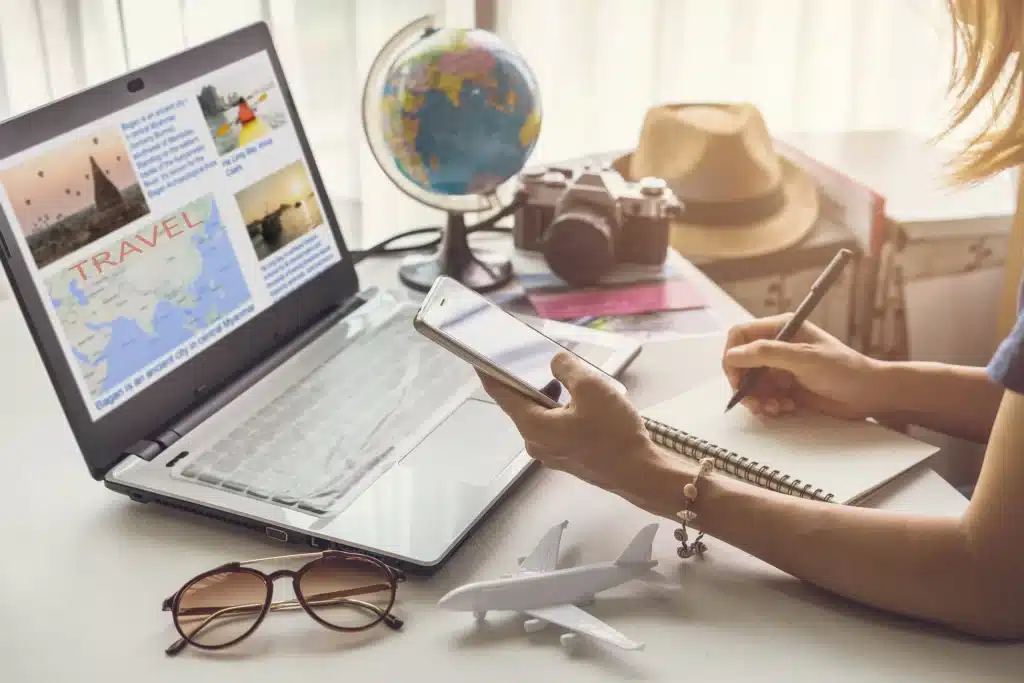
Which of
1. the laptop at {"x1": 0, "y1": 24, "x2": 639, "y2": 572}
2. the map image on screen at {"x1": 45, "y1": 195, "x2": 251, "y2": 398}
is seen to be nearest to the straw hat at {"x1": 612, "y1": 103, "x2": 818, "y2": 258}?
the laptop at {"x1": 0, "y1": 24, "x2": 639, "y2": 572}

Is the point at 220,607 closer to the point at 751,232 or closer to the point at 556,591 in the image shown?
the point at 556,591

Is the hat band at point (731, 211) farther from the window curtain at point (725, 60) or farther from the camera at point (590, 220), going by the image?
the window curtain at point (725, 60)

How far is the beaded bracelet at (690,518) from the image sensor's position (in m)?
0.79

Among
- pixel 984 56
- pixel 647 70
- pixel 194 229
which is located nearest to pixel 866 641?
pixel 984 56

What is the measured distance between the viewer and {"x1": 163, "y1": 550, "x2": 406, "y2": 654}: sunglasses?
0.72m

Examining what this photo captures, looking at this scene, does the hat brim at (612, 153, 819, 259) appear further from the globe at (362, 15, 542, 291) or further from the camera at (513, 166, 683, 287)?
the globe at (362, 15, 542, 291)

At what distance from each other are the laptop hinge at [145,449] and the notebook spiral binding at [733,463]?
41 cm

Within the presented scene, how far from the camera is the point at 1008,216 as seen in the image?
1.56 m

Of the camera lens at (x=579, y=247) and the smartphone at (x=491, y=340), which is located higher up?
the smartphone at (x=491, y=340)

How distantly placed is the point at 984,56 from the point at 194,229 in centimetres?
69

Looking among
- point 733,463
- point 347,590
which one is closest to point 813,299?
point 733,463

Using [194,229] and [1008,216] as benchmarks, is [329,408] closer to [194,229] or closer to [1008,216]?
[194,229]

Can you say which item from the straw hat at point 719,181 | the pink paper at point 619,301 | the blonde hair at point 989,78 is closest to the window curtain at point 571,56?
the straw hat at point 719,181

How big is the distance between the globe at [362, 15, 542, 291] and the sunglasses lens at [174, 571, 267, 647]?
1.83ft
